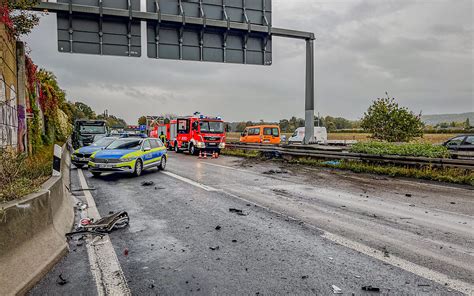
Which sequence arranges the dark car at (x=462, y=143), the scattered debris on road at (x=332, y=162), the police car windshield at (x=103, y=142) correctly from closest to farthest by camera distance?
1. the scattered debris on road at (x=332, y=162)
2. the police car windshield at (x=103, y=142)
3. the dark car at (x=462, y=143)

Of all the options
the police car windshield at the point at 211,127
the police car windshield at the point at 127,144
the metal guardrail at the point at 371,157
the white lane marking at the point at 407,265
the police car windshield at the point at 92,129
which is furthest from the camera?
the police car windshield at the point at 211,127

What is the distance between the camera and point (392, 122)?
21.3 m

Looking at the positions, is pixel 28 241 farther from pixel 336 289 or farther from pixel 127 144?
pixel 127 144

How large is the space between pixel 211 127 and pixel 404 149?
14921 millimetres

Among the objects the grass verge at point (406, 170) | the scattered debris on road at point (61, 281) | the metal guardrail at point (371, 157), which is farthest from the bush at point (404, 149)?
the scattered debris on road at point (61, 281)

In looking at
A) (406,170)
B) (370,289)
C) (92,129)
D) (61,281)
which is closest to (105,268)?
(61,281)

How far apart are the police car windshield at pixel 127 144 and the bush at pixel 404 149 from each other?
32.0ft

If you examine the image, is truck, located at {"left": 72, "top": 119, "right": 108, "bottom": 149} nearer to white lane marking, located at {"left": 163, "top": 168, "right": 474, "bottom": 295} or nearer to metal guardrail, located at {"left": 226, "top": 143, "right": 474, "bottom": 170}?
metal guardrail, located at {"left": 226, "top": 143, "right": 474, "bottom": 170}

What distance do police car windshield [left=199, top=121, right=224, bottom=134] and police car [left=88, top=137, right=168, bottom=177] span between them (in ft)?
33.3

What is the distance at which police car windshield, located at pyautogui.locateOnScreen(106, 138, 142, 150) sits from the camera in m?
14.1

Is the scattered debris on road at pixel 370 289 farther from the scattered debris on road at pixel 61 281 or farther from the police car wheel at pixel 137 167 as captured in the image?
the police car wheel at pixel 137 167

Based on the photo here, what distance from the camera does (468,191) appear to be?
10.1m

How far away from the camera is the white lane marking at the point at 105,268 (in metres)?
3.59

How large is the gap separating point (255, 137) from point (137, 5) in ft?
53.3
